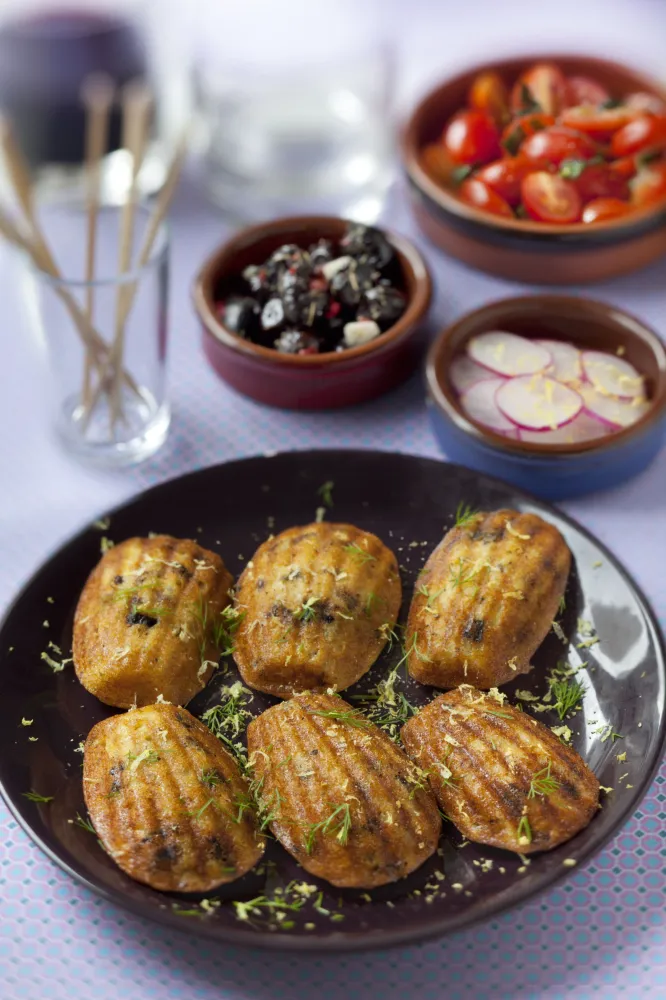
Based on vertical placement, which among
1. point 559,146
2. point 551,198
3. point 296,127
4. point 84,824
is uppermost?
point 559,146

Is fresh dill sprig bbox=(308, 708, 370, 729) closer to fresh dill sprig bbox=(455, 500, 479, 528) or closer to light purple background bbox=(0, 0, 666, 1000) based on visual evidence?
light purple background bbox=(0, 0, 666, 1000)

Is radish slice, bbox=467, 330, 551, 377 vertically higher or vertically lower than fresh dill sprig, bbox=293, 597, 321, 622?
higher

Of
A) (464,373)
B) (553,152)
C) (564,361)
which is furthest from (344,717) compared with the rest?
(553,152)

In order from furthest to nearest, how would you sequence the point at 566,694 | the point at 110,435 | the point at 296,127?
the point at 296,127, the point at 110,435, the point at 566,694

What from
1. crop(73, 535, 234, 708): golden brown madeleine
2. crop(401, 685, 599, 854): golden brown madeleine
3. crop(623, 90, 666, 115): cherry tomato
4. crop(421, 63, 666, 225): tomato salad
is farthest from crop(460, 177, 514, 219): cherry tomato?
crop(401, 685, 599, 854): golden brown madeleine

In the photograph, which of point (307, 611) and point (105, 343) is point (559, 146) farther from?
point (307, 611)

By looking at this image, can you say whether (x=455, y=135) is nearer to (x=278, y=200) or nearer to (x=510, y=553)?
(x=278, y=200)

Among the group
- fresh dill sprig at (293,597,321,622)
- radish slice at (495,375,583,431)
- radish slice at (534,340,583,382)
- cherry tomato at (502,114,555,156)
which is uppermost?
cherry tomato at (502,114,555,156)
